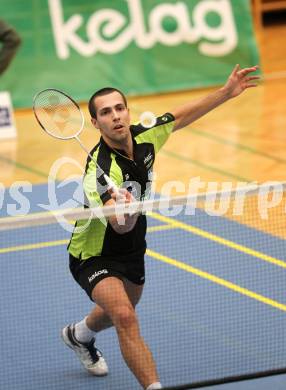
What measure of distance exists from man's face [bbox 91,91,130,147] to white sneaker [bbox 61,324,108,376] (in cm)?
144

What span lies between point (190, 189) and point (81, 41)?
14.6ft

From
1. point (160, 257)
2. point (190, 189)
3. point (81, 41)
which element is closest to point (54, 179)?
point (190, 189)

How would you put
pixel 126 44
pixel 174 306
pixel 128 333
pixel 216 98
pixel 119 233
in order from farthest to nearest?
pixel 126 44 → pixel 174 306 → pixel 216 98 → pixel 119 233 → pixel 128 333

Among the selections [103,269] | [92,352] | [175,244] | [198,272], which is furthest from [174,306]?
[103,269]

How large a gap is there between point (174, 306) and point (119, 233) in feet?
5.78

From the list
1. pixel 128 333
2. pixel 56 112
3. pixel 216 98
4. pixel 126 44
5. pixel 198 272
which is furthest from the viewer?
pixel 126 44

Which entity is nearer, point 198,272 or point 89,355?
point 89,355

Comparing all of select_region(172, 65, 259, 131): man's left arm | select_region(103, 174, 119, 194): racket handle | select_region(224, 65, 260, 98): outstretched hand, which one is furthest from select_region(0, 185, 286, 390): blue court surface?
select_region(224, 65, 260, 98): outstretched hand

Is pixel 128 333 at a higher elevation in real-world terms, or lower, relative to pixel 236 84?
lower

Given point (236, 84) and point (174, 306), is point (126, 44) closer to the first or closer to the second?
point (174, 306)

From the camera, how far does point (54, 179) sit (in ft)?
36.9

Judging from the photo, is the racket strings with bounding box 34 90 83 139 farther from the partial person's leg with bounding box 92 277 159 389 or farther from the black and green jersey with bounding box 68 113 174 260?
the partial person's leg with bounding box 92 277 159 389

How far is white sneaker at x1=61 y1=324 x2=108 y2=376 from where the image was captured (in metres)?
6.88

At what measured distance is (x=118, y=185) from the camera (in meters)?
6.31
